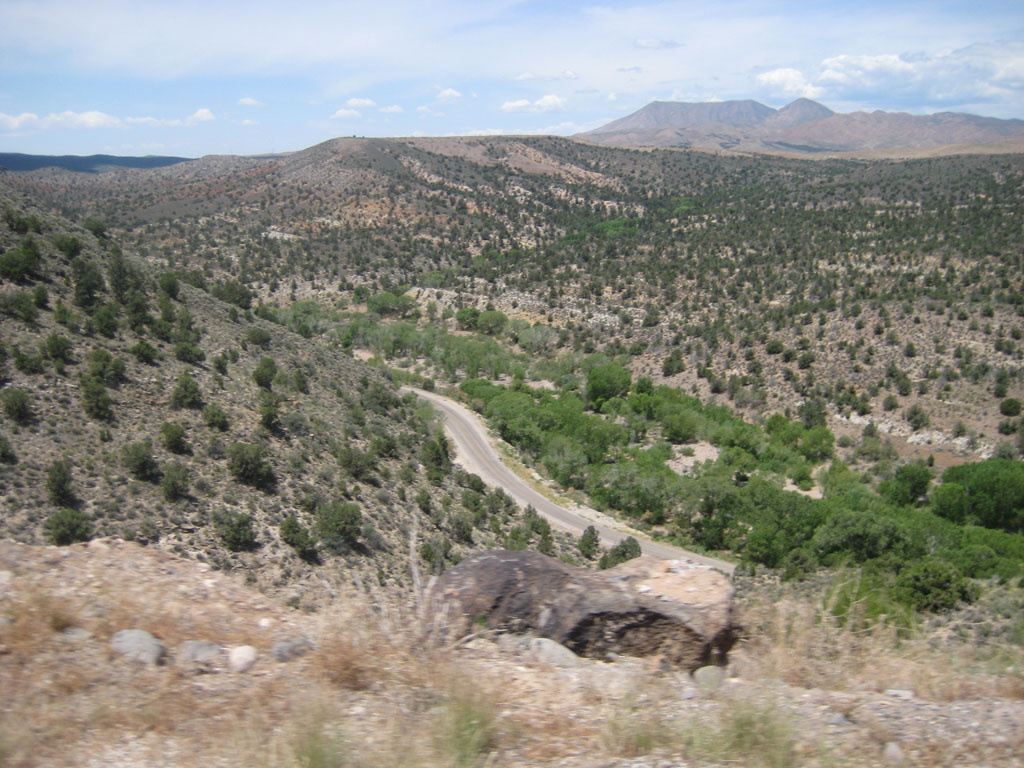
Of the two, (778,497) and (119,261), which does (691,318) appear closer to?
(778,497)

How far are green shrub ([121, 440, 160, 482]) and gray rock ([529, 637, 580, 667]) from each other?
20152 mm

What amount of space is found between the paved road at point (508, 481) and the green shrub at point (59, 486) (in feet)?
78.0

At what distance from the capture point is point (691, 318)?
66312 mm

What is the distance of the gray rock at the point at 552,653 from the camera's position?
6.48m

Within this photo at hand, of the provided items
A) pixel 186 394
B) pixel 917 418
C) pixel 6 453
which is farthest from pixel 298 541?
pixel 917 418

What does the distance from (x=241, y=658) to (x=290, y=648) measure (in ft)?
1.47

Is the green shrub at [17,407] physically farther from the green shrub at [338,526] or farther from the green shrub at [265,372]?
the green shrub at [265,372]

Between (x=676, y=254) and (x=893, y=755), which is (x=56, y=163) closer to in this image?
(x=676, y=254)

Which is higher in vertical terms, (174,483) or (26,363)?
(26,363)

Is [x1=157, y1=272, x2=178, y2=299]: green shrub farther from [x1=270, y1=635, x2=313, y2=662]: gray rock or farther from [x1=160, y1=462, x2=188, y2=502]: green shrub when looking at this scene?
[x1=270, y1=635, x2=313, y2=662]: gray rock

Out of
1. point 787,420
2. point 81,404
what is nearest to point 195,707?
point 81,404

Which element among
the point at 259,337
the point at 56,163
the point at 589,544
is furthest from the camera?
the point at 56,163

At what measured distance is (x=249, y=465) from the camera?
24.9m

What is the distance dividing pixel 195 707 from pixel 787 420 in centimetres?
4905
